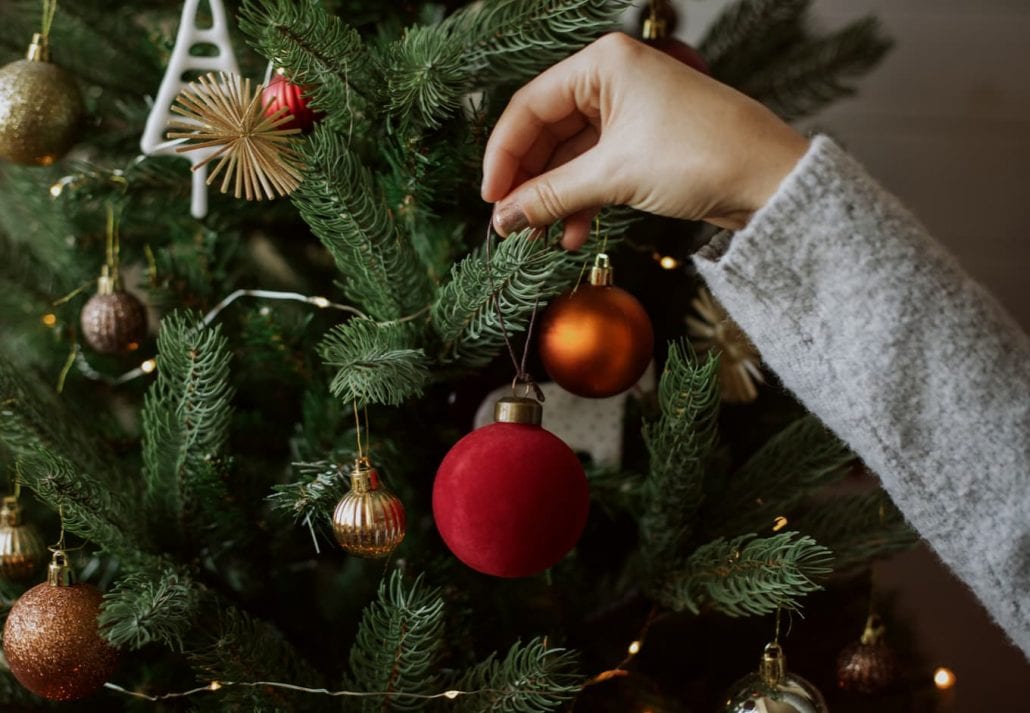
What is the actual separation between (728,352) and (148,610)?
532 mm

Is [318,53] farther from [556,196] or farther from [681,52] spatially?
[681,52]

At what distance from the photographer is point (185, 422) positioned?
53cm

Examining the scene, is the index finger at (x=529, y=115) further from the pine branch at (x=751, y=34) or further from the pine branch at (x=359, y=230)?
the pine branch at (x=751, y=34)

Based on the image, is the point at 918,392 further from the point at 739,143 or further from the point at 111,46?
the point at 111,46

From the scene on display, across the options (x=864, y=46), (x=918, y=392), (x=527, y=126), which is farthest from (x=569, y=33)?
(x=864, y=46)

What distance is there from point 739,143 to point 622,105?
72 mm

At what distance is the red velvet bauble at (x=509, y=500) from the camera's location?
46 centimetres

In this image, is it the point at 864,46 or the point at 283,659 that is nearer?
the point at 283,659

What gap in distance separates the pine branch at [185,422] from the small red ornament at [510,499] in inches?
6.3

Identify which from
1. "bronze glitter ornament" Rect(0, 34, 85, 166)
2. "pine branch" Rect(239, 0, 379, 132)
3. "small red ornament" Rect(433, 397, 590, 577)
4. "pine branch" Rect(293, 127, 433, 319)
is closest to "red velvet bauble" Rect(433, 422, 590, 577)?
"small red ornament" Rect(433, 397, 590, 577)

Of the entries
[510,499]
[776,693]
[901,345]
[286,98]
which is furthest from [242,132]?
[776,693]

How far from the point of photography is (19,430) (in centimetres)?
51

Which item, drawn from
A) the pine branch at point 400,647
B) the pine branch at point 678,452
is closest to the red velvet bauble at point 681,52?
the pine branch at point 678,452

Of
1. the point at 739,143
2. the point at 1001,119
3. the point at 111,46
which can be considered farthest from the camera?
the point at 1001,119
